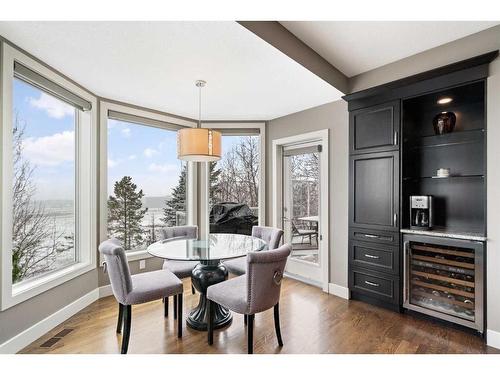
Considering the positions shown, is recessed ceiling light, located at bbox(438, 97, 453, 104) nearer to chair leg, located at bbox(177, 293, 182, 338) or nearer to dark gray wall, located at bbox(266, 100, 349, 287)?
dark gray wall, located at bbox(266, 100, 349, 287)

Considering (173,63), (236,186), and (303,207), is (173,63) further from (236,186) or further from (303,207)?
(303,207)

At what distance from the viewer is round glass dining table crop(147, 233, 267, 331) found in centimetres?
222

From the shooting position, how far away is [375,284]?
110 inches

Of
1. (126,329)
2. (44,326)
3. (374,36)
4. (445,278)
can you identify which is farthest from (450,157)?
(44,326)

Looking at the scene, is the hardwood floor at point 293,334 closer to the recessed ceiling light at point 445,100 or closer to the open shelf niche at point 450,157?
the open shelf niche at point 450,157

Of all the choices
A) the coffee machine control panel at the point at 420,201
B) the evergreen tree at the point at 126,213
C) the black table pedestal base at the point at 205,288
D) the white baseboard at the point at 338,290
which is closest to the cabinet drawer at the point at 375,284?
the white baseboard at the point at 338,290

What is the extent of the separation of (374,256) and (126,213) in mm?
3167

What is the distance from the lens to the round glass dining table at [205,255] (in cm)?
222

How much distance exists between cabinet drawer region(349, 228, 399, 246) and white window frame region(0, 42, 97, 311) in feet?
10.1

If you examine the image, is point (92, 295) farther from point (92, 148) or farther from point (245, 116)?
point (245, 116)

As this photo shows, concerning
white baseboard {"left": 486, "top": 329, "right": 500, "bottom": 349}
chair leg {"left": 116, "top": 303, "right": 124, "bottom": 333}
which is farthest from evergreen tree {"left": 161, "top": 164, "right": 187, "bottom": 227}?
white baseboard {"left": 486, "top": 329, "right": 500, "bottom": 349}

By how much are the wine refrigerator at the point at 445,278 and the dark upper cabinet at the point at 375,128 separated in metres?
0.99

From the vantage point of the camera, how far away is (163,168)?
3.85 metres
